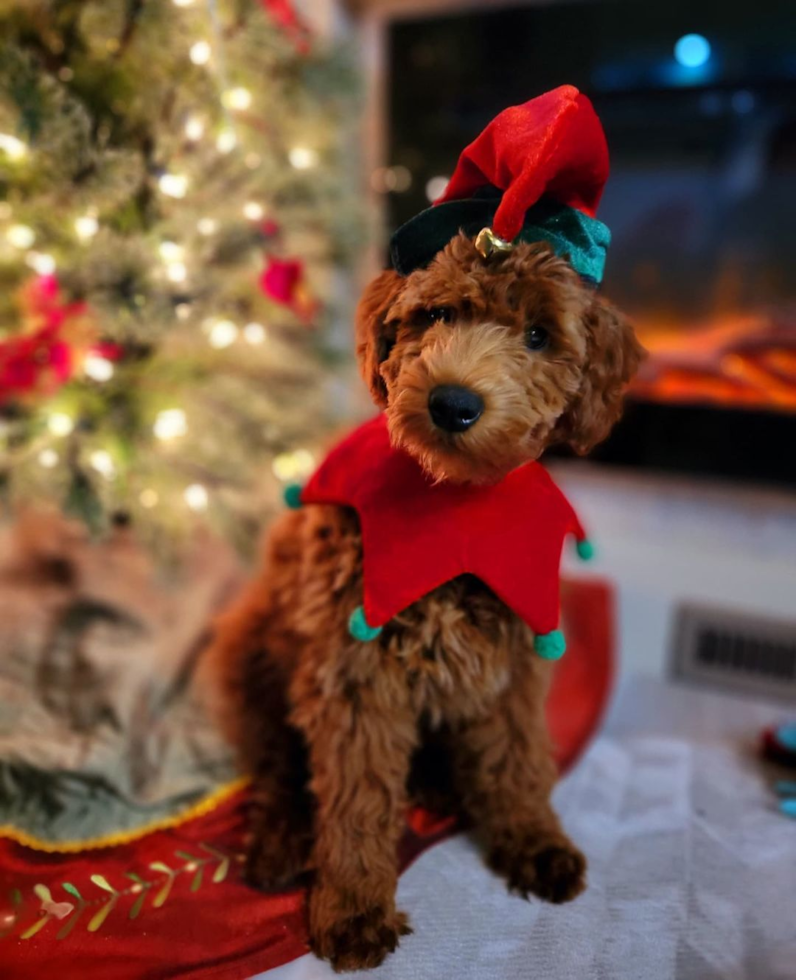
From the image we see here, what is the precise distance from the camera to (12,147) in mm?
1116

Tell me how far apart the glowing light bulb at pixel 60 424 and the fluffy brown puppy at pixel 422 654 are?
51 cm

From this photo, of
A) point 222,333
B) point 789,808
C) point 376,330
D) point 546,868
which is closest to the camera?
point 376,330

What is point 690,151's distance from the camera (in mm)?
1474

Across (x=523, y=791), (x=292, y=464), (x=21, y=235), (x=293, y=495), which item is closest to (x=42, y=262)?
(x=21, y=235)

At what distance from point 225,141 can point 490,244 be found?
2.45ft

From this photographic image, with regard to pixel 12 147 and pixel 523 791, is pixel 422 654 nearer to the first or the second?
pixel 523 791

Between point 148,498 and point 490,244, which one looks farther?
point 148,498

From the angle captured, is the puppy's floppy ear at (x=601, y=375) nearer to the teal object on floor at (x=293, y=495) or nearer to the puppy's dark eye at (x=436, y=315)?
the puppy's dark eye at (x=436, y=315)

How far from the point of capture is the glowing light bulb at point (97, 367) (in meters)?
1.32

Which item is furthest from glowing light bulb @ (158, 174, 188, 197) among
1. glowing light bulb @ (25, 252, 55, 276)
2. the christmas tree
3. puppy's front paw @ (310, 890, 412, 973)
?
puppy's front paw @ (310, 890, 412, 973)

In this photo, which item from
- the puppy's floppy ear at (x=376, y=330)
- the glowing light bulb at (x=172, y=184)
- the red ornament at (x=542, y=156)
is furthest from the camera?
the glowing light bulb at (x=172, y=184)

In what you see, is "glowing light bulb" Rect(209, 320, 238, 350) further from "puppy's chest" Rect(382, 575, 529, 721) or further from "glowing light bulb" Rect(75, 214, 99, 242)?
"puppy's chest" Rect(382, 575, 529, 721)

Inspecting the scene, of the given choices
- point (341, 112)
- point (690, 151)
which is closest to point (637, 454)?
point (690, 151)

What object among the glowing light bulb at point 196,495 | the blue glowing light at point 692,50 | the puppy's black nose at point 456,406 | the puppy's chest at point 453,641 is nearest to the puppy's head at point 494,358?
the puppy's black nose at point 456,406
